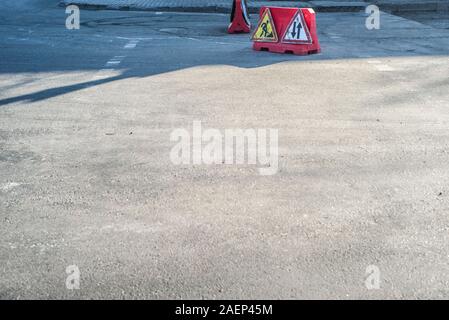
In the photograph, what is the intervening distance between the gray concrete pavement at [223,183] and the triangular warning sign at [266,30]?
1.46 metres

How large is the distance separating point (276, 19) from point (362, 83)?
12.8 ft

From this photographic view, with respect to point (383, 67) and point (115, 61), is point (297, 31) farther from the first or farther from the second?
point (115, 61)

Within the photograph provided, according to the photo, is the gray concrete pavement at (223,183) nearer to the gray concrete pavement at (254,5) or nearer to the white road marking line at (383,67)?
the white road marking line at (383,67)

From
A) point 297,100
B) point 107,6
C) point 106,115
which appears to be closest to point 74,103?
point 106,115

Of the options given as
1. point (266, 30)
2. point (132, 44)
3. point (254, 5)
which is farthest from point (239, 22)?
point (254, 5)

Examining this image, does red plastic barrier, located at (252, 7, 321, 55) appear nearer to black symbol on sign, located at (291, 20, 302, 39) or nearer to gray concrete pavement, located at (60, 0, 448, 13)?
black symbol on sign, located at (291, 20, 302, 39)

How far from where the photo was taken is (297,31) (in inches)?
519

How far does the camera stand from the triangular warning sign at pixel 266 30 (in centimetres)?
1351

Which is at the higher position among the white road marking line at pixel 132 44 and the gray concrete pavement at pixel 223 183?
the white road marking line at pixel 132 44

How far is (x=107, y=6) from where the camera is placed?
22.5 meters

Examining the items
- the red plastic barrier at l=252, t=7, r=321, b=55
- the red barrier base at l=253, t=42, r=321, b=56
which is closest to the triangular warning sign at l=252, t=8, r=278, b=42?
the red plastic barrier at l=252, t=7, r=321, b=55

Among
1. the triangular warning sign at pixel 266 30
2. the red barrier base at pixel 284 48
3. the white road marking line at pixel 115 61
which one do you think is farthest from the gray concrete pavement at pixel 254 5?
the white road marking line at pixel 115 61

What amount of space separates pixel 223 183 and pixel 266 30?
8.16 m

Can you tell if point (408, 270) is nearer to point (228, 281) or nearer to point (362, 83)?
point (228, 281)
